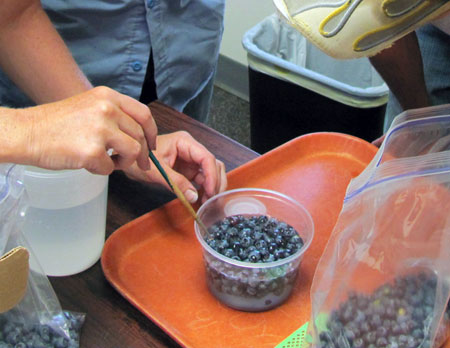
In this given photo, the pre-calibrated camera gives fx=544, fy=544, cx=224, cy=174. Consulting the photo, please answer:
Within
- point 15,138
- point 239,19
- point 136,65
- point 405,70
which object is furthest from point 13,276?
point 239,19

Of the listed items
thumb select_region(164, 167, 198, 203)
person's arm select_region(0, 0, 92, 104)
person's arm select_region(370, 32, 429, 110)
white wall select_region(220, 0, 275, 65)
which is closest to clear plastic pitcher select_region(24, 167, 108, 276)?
thumb select_region(164, 167, 198, 203)

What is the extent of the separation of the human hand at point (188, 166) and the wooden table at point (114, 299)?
4cm

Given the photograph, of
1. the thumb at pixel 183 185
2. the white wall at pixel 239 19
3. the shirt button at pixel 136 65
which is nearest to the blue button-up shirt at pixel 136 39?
the shirt button at pixel 136 65

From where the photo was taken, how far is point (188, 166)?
3.34ft

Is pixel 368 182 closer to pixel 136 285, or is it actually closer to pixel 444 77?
pixel 136 285

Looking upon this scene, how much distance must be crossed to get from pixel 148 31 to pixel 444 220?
717 mm

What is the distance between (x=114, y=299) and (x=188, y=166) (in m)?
0.31

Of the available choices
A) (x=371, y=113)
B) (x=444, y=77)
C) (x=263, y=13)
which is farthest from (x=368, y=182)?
(x=263, y=13)

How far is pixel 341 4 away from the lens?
0.52m

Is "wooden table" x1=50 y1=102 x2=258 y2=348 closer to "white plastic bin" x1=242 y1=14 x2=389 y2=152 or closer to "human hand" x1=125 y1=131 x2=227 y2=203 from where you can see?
"human hand" x1=125 y1=131 x2=227 y2=203

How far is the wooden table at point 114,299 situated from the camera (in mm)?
735

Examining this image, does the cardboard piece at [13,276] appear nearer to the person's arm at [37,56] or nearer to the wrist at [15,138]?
the wrist at [15,138]

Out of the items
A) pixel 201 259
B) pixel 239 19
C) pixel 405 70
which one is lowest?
pixel 239 19

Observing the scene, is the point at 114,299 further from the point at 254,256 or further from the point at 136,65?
the point at 136,65
